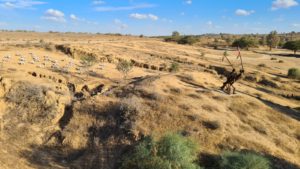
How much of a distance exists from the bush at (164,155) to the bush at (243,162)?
1.27m

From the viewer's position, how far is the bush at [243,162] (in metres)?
14.8

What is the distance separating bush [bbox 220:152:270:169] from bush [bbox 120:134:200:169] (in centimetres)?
127

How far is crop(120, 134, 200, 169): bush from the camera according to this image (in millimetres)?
15086

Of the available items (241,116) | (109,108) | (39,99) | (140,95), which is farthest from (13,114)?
(241,116)

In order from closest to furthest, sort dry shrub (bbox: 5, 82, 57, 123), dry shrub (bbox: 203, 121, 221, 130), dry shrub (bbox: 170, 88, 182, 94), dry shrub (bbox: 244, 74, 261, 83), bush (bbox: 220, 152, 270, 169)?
bush (bbox: 220, 152, 270, 169), dry shrub (bbox: 203, 121, 221, 130), dry shrub (bbox: 5, 82, 57, 123), dry shrub (bbox: 170, 88, 182, 94), dry shrub (bbox: 244, 74, 261, 83)

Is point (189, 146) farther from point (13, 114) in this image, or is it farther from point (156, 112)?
point (13, 114)

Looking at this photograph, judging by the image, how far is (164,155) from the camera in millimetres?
15438

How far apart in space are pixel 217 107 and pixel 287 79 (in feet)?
80.2

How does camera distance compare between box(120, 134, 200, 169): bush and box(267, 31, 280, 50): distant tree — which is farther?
box(267, 31, 280, 50): distant tree

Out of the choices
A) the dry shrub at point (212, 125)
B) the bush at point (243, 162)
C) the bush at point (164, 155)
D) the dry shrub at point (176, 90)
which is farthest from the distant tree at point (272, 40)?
the bush at point (164, 155)

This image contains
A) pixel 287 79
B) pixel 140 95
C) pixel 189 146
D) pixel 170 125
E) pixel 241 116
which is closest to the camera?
pixel 189 146

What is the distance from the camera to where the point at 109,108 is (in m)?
20.6

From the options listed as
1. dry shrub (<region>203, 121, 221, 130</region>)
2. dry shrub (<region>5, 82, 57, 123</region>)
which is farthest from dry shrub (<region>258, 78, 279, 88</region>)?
dry shrub (<region>5, 82, 57, 123</region>)

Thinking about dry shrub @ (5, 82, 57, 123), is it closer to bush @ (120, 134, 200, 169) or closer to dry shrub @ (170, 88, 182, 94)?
dry shrub @ (170, 88, 182, 94)
